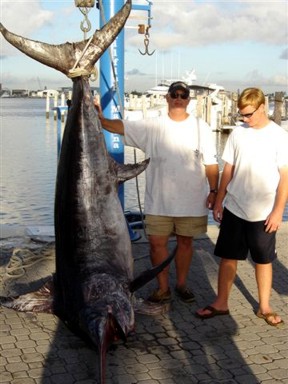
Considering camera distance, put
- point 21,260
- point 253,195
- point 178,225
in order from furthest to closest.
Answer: point 21,260 → point 178,225 → point 253,195

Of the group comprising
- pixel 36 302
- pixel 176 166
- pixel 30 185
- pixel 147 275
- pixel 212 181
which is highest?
pixel 176 166

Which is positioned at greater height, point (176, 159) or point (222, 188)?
point (176, 159)

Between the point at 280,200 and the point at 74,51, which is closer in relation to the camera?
the point at 74,51

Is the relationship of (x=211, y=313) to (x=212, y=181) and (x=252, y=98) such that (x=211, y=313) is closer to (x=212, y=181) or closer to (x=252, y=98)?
(x=212, y=181)

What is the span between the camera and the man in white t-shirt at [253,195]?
3963 mm

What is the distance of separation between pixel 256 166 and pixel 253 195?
0.21m

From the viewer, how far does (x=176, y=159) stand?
435 cm

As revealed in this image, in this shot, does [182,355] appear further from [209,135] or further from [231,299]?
[209,135]

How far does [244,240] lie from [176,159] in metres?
0.78

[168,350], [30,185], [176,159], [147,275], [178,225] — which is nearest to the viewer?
[147,275]

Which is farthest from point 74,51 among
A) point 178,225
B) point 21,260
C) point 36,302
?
point 21,260

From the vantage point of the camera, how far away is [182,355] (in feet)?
12.0

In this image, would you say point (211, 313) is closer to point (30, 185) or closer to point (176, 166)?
point (176, 166)

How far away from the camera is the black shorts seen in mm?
4070
